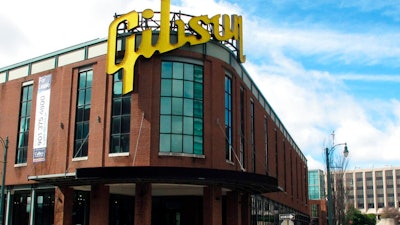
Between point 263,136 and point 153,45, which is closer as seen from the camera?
point 153,45

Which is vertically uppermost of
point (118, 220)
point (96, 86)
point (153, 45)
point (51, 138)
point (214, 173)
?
point (153, 45)

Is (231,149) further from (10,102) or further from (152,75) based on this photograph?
(10,102)

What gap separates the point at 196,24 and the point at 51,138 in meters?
13.4

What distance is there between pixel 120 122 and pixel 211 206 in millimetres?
8009

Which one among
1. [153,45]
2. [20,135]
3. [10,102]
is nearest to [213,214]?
[153,45]

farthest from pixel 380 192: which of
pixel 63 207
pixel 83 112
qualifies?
pixel 63 207

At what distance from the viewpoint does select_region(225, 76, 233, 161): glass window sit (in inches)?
1380

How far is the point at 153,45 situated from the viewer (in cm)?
3195

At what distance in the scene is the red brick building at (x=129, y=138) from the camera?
31031mm

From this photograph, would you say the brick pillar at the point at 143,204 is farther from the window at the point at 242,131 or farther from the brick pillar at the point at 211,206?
the window at the point at 242,131

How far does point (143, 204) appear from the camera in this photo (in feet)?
98.2

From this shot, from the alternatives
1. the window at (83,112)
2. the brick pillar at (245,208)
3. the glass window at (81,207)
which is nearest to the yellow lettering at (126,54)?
the window at (83,112)

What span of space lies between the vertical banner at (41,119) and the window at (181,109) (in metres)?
10.2

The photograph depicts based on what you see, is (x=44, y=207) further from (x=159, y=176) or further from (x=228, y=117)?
(x=228, y=117)
